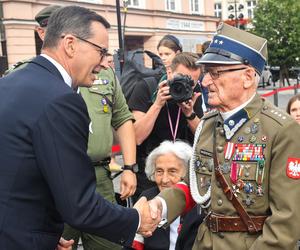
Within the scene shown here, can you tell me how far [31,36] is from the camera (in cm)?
1881

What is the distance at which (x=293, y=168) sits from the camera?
218 cm

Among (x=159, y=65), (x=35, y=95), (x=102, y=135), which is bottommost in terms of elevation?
(x=102, y=135)

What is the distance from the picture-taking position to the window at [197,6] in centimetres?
3056

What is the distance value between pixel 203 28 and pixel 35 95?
98.3 feet

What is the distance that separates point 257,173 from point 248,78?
44 centimetres

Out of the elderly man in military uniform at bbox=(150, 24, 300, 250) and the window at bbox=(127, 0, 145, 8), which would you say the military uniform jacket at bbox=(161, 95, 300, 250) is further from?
the window at bbox=(127, 0, 145, 8)

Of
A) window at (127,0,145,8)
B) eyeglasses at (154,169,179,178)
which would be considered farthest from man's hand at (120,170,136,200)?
window at (127,0,145,8)

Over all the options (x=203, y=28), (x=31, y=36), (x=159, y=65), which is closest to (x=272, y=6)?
(x=203, y=28)

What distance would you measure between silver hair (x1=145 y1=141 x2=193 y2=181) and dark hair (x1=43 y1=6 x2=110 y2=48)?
1.58m

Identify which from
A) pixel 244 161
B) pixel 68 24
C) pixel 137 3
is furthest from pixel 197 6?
pixel 68 24

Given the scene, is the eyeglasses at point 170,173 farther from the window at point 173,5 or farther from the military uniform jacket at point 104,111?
the window at point 173,5

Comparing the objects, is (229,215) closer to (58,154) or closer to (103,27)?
(58,154)

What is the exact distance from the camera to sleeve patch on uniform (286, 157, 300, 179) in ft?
7.14

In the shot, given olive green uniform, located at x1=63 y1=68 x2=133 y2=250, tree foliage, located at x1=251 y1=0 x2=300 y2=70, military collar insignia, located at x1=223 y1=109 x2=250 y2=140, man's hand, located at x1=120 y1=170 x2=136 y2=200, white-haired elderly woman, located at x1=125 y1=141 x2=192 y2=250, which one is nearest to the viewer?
military collar insignia, located at x1=223 y1=109 x2=250 y2=140
